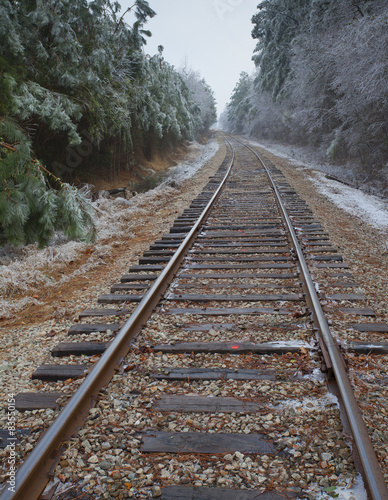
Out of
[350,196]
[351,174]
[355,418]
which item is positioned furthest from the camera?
[351,174]

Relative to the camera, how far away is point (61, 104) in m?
8.80

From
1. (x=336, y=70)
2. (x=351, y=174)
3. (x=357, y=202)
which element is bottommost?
(x=357, y=202)

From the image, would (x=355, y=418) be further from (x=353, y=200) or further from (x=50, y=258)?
(x=353, y=200)

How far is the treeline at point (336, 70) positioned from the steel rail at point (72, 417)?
9.93 meters

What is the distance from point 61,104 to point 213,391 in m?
8.35

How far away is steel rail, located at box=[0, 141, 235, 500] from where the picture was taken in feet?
6.10

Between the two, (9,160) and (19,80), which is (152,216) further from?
(9,160)

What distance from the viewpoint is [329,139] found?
1966cm

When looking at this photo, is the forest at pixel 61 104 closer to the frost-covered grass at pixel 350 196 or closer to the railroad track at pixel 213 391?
the railroad track at pixel 213 391

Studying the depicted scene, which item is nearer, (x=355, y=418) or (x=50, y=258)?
(x=355, y=418)

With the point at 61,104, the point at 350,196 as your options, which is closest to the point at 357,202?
the point at 350,196

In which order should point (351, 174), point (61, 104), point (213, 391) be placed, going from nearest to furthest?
point (213, 391)
point (61, 104)
point (351, 174)

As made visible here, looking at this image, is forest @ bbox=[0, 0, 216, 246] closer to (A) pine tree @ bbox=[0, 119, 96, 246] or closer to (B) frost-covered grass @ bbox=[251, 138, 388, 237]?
(A) pine tree @ bbox=[0, 119, 96, 246]

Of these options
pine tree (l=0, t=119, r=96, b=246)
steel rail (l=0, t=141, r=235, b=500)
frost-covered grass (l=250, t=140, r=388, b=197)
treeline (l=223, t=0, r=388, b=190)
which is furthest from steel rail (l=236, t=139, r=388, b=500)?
frost-covered grass (l=250, t=140, r=388, b=197)
